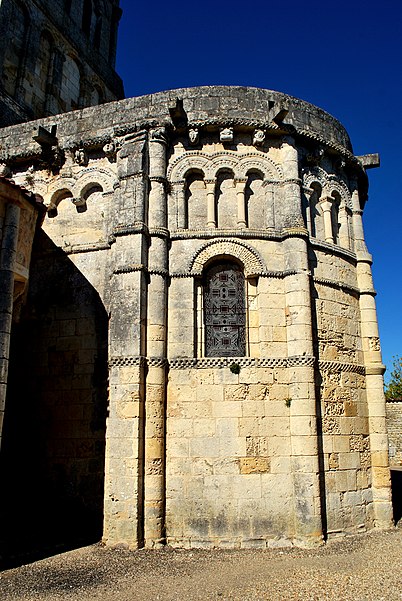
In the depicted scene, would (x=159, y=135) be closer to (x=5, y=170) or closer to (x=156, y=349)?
(x=5, y=170)

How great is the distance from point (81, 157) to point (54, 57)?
917cm

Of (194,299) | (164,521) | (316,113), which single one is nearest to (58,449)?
(164,521)

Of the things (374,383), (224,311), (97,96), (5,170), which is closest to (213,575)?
(224,311)

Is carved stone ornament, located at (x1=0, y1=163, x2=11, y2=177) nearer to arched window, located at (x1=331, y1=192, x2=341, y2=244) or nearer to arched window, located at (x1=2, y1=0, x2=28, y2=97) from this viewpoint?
arched window, located at (x1=2, y1=0, x2=28, y2=97)

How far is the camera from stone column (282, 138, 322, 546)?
9.15 metres

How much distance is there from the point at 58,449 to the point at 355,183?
915 centimetres

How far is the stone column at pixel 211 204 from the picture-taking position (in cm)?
1056

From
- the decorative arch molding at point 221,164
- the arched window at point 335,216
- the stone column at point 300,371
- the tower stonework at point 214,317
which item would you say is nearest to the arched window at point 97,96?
the tower stonework at point 214,317

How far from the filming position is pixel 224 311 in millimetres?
10352

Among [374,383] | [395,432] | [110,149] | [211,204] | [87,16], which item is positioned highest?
[87,16]

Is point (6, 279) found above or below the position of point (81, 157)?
below

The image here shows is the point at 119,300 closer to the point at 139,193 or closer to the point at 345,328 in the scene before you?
the point at 139,193

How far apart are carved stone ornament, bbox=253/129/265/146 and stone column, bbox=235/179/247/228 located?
0.87 meters

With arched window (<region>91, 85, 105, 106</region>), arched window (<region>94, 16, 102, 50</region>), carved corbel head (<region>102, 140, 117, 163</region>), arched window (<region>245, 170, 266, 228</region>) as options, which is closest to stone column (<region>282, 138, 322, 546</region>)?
arched window (<region>245, 170, 266, 228</region>)
